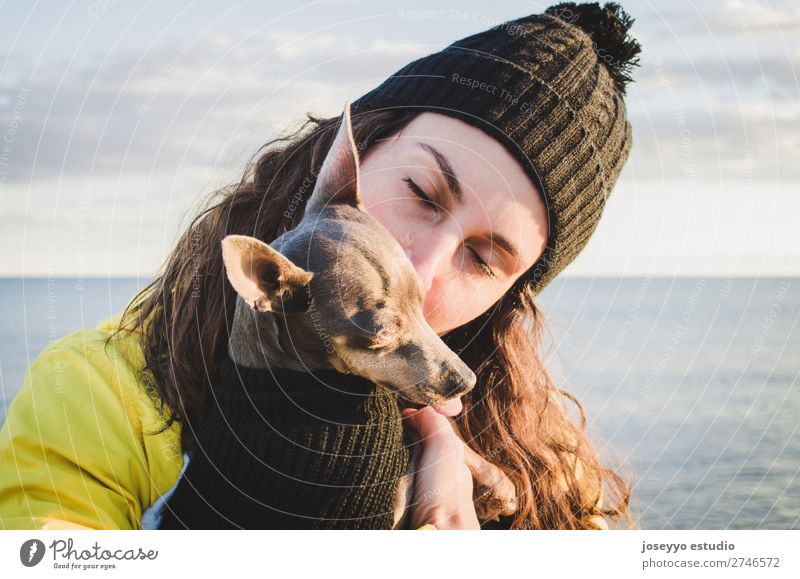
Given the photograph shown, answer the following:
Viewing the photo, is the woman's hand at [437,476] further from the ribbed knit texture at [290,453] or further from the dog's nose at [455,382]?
the dog's nose at [455,382]

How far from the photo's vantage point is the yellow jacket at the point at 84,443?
2.91m

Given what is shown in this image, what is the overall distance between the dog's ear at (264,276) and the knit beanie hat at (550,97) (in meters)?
1.34

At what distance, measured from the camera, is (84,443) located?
9.98 ft

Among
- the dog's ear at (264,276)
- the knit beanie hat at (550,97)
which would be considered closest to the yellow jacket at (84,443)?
the dog's ear at (264,276)

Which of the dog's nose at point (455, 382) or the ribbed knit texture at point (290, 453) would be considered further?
the ribbed knit texture at point (290, 453)

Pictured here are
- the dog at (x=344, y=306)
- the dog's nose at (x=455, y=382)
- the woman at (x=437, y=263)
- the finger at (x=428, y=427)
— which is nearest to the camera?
the dog at (x=344, y=306)

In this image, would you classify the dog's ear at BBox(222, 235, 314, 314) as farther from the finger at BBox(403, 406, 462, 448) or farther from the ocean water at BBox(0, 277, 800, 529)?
the ocean water at BBox(0, 277, 800, 529)

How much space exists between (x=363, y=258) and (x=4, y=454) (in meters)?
1.54

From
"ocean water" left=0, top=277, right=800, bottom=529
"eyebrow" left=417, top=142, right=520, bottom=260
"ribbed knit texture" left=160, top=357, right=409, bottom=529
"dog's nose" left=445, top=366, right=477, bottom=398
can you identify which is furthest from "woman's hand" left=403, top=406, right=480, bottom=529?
"ocean water" left=0, top=277, right=800, bottom=529

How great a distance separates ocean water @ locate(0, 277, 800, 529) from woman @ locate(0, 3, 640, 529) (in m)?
0.34

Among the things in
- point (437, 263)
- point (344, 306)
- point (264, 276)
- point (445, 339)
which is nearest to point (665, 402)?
point (445, 339)
